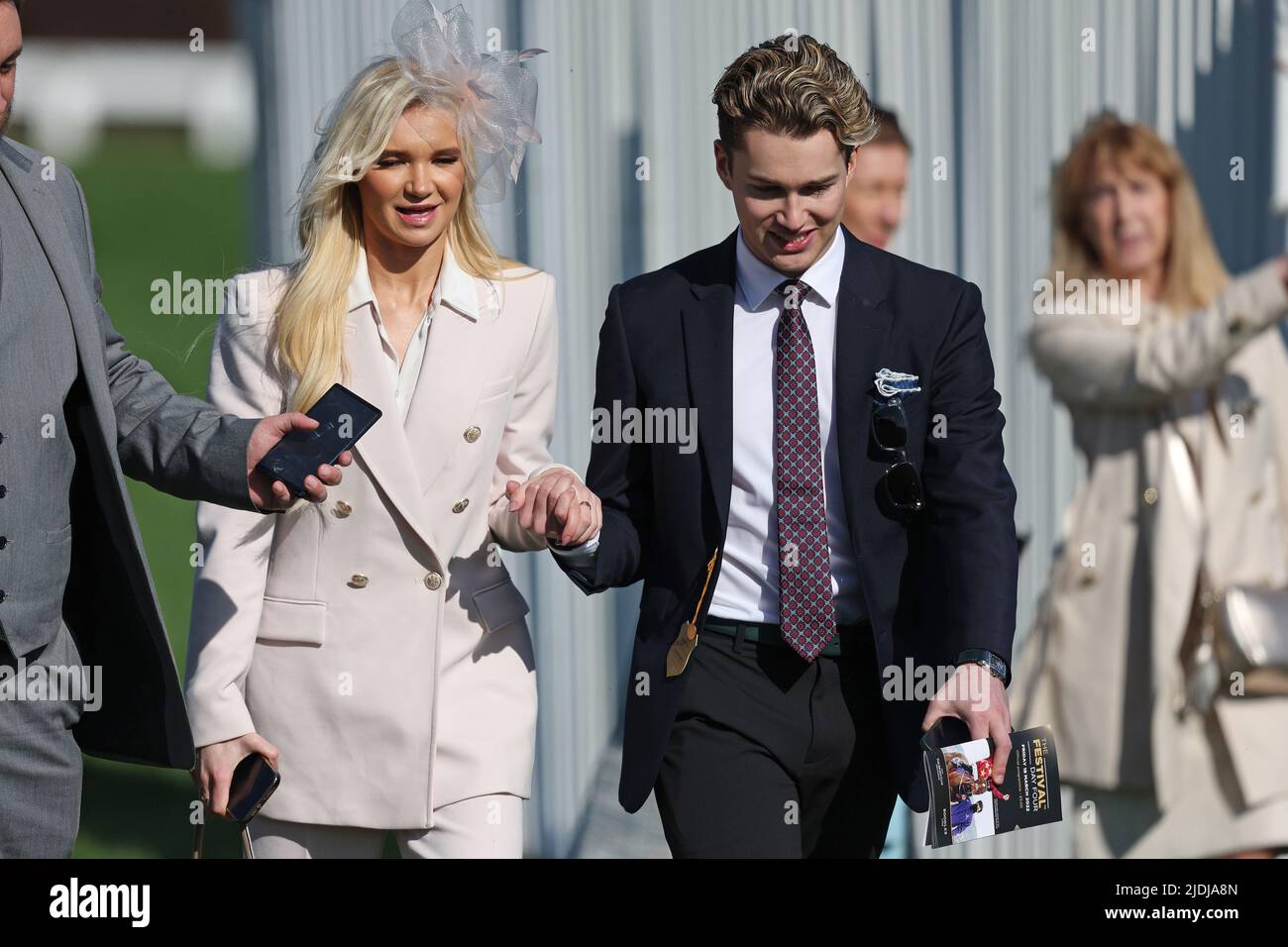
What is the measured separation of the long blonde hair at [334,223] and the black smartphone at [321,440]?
19cm

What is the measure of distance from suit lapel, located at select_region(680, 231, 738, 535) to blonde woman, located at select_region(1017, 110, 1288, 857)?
1.83 m

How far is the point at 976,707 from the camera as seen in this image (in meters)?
3.63

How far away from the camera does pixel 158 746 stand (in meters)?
3.51

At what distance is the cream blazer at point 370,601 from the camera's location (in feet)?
12.5

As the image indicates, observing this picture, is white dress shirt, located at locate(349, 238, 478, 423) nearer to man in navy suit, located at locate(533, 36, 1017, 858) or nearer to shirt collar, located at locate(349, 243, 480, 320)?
shirt collar, located at locate(349, 243, 480, 320)

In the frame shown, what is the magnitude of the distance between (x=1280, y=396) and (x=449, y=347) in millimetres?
2737

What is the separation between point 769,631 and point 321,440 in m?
0.96

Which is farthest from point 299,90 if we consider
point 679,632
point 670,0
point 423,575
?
point 679,632

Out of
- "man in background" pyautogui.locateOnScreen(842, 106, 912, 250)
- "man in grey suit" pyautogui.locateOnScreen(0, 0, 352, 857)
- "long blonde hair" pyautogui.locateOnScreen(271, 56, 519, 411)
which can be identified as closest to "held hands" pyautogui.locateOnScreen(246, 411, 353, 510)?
"man in grey suit" pyautogui.locateOnScreen(0, 0, 352, 857)

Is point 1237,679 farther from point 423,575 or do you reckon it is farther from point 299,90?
point 299,90

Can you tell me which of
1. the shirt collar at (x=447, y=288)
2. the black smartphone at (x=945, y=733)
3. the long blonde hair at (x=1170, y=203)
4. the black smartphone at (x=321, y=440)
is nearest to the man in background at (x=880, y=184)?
the long blonde hair at (x=1170, y=203)

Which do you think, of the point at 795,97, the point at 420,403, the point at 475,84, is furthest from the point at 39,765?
the point at 795,97

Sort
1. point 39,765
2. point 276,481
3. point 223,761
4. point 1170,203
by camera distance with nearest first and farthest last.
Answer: point 39,765, point 276,481, point 223,761, point 1170,203

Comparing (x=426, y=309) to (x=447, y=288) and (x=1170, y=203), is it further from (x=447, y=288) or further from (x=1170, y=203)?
(x=1170, y=203)
